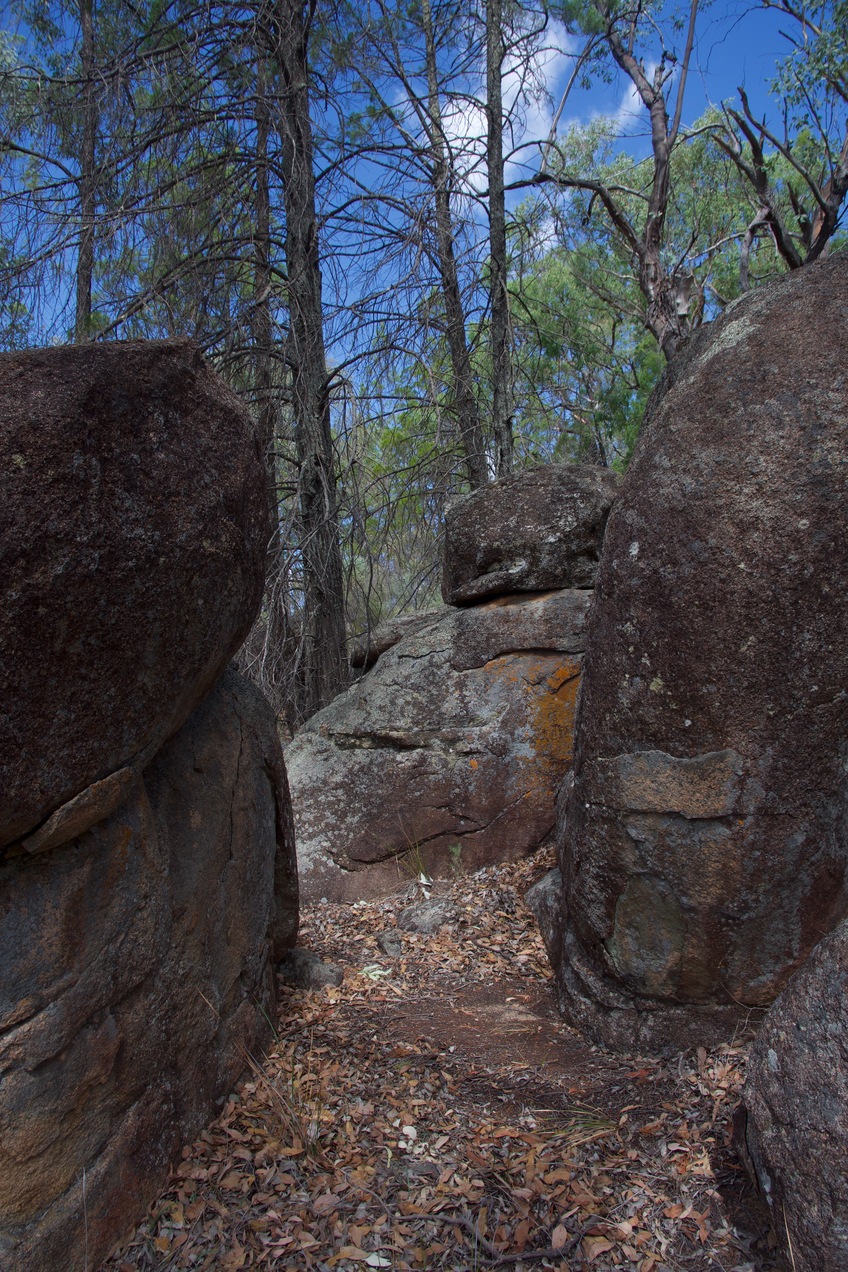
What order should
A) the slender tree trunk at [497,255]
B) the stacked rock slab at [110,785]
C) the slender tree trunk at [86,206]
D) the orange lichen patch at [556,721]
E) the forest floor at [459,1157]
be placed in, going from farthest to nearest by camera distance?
the slender tree trunk at [497,255] → the slender tree trunk at [86,206] → the orange lichen patch at [556,721] → the forest floor at [459,1157] → the stacked rock slab at [110,785]

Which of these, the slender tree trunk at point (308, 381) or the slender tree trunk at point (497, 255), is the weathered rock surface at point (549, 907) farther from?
the slender tree trunk at point (497, 255)

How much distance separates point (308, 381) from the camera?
692cm

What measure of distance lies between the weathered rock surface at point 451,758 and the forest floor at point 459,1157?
5.50 feet

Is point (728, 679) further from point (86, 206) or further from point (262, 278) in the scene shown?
point (86, 206)

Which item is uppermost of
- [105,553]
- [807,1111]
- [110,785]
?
[105,553]

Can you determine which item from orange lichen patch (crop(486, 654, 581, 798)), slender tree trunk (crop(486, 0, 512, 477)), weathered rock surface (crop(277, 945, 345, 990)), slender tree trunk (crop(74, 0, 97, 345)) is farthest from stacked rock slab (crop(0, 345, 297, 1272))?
slender tree trunk (crop(486, 0, 512, 477))

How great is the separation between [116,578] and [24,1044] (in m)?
1.18

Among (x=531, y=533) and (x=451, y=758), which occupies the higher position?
(x=531, y=533)

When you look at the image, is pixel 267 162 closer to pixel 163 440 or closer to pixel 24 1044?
pixel 163 440

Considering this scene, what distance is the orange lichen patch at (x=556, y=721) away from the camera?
5.51 metres

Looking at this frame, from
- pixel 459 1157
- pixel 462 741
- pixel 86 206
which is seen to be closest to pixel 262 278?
pixel 86 206

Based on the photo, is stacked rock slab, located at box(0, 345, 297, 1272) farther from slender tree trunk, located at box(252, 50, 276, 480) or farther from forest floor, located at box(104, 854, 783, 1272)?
slender tree trunk, located at box(252, 50, 276, 480)

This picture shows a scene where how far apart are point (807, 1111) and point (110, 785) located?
1965 millimetres

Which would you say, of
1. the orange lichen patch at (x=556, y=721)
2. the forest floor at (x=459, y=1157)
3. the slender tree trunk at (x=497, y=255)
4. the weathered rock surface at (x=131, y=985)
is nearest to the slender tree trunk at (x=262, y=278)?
the slender tree trunk at (x=497, y=255)
